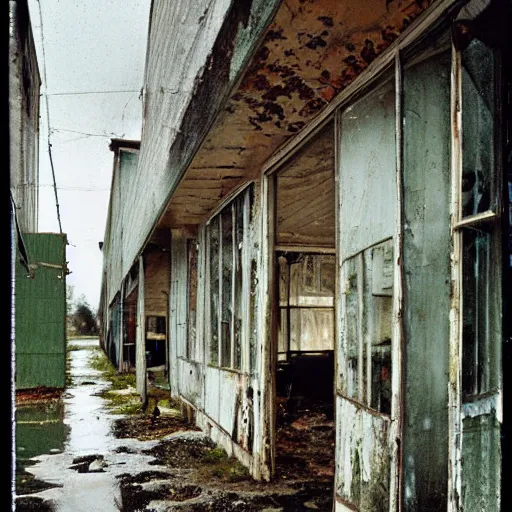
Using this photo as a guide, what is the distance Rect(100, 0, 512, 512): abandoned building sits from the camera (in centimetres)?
214

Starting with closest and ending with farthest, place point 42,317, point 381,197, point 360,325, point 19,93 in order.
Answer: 1. point 19,93
2. point 381,197
3. point 360,325
4. point 42,317

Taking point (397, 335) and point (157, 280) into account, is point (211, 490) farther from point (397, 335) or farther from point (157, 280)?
point (157, 280)

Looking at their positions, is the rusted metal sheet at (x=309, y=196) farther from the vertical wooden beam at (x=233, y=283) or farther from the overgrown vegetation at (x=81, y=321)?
the overgrown vegetation at (x=81, y=321)

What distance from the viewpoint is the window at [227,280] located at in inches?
238

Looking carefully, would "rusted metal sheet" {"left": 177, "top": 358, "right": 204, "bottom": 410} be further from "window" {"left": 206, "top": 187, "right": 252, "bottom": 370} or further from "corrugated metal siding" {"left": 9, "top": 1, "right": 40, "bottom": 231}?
"corrugated metal siding" {"left": 9, "top": 1, "right": 40, "bottom": 231}

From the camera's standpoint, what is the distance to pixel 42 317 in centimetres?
1130

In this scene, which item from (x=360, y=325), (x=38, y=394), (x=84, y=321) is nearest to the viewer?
(x=360, y=325)

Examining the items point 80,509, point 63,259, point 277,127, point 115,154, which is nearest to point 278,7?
point 277,127

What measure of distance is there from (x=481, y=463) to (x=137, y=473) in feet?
12.9

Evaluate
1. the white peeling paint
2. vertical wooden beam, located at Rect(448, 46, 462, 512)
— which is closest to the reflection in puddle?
vertical wooden beam, located at Rect(448, 46, 462, 512)

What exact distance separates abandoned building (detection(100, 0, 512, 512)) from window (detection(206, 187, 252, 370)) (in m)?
0.22

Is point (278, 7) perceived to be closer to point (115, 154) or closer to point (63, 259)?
point (63, 259)

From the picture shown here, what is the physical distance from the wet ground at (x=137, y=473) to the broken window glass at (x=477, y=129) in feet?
9.53

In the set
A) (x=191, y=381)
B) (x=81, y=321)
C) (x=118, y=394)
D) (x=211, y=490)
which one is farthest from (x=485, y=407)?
(x=81, y=321)
